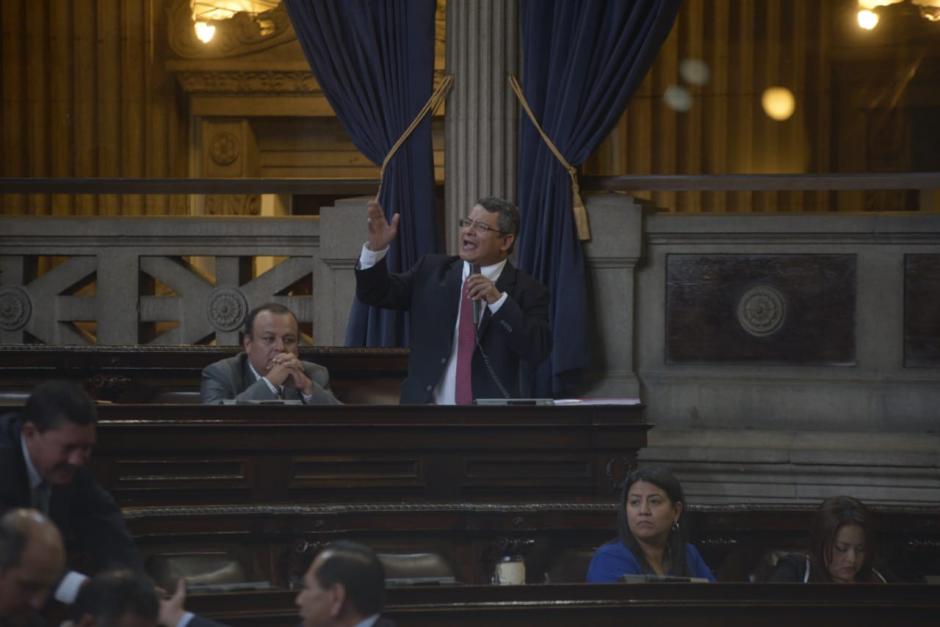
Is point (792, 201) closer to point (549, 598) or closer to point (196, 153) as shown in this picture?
point (196, 153)

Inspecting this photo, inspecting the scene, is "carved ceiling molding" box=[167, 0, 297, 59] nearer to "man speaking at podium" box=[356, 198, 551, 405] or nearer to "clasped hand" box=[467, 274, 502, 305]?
"man speaking at podium" box=[356, 198, 551, 405]

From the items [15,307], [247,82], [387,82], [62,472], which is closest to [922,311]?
[387,82]

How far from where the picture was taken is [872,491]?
25.4 ft

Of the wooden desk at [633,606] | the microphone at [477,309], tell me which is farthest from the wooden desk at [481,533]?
the microphone at [477,309]

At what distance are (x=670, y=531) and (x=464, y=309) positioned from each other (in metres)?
1.51

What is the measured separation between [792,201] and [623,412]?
493cm

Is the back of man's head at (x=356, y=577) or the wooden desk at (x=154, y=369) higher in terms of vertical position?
the wooden desk at (x=154, y=369)

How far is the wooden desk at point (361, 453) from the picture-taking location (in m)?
5.62

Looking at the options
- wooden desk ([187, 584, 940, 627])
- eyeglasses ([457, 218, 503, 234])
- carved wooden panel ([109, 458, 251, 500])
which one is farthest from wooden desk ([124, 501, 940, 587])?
eyeglasses ([457, 218, 503, 234])

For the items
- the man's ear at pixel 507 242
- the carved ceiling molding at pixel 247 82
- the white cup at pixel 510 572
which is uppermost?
the carved ceiling molding at pixel 247 82

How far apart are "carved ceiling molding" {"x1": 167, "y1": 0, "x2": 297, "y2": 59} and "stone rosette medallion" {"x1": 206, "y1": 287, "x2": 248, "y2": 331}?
3384 mm

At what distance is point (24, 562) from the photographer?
346cm

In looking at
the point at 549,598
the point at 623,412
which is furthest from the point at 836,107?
Answer: the point at 549,598

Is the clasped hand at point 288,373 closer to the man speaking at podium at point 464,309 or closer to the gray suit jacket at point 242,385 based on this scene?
the gray suit jacket at point 242,385
